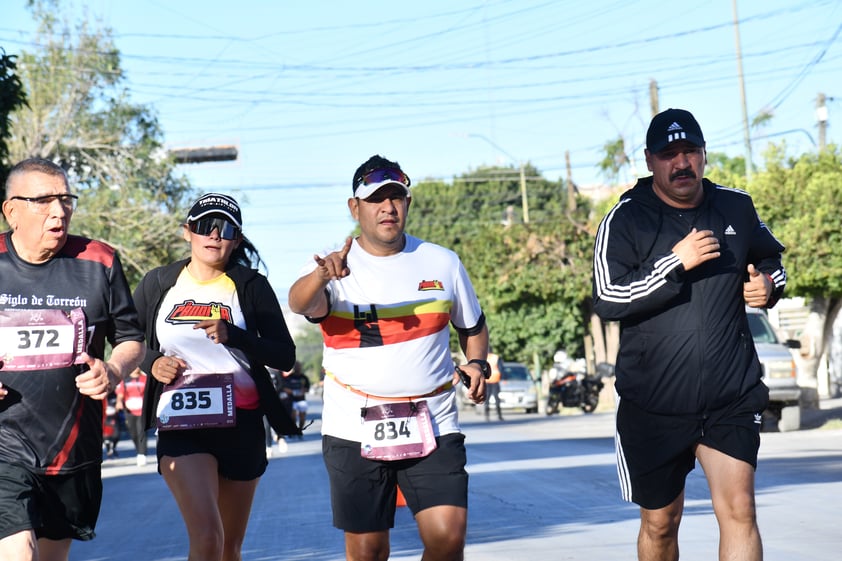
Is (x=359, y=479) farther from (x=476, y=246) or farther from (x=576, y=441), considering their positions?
(x=476, y=246)

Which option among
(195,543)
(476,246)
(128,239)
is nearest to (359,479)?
(195,543)

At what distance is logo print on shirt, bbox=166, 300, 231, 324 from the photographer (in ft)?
24.3

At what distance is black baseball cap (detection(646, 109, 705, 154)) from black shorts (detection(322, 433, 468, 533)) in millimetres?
1633

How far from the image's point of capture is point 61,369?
19.6 ft

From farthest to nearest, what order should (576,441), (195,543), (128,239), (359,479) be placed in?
(128,239)
(576,441)
(195,543)
(359,479)

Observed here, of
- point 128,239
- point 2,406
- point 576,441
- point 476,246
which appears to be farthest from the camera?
point 476,246

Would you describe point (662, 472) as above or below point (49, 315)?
below

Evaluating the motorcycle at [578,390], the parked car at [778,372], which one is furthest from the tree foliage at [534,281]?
the parked car at [778,372]

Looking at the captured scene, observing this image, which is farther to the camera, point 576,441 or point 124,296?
point 576,441

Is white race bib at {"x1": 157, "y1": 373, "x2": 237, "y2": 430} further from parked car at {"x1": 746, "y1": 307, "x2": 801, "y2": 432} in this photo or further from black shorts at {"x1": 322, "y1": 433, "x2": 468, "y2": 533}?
parked car at {"x1": 746, "y1": 307, "x2": 801, "y2": 432}

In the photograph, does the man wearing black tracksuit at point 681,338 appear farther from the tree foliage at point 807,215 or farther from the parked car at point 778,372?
the tree foliage at point 807,215

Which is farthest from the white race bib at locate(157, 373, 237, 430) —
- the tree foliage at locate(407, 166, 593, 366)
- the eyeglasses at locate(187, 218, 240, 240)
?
the tree foliage at locate(407, 166, 593, 366)

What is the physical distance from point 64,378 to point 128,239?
87.4 ft

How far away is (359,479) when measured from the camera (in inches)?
250
